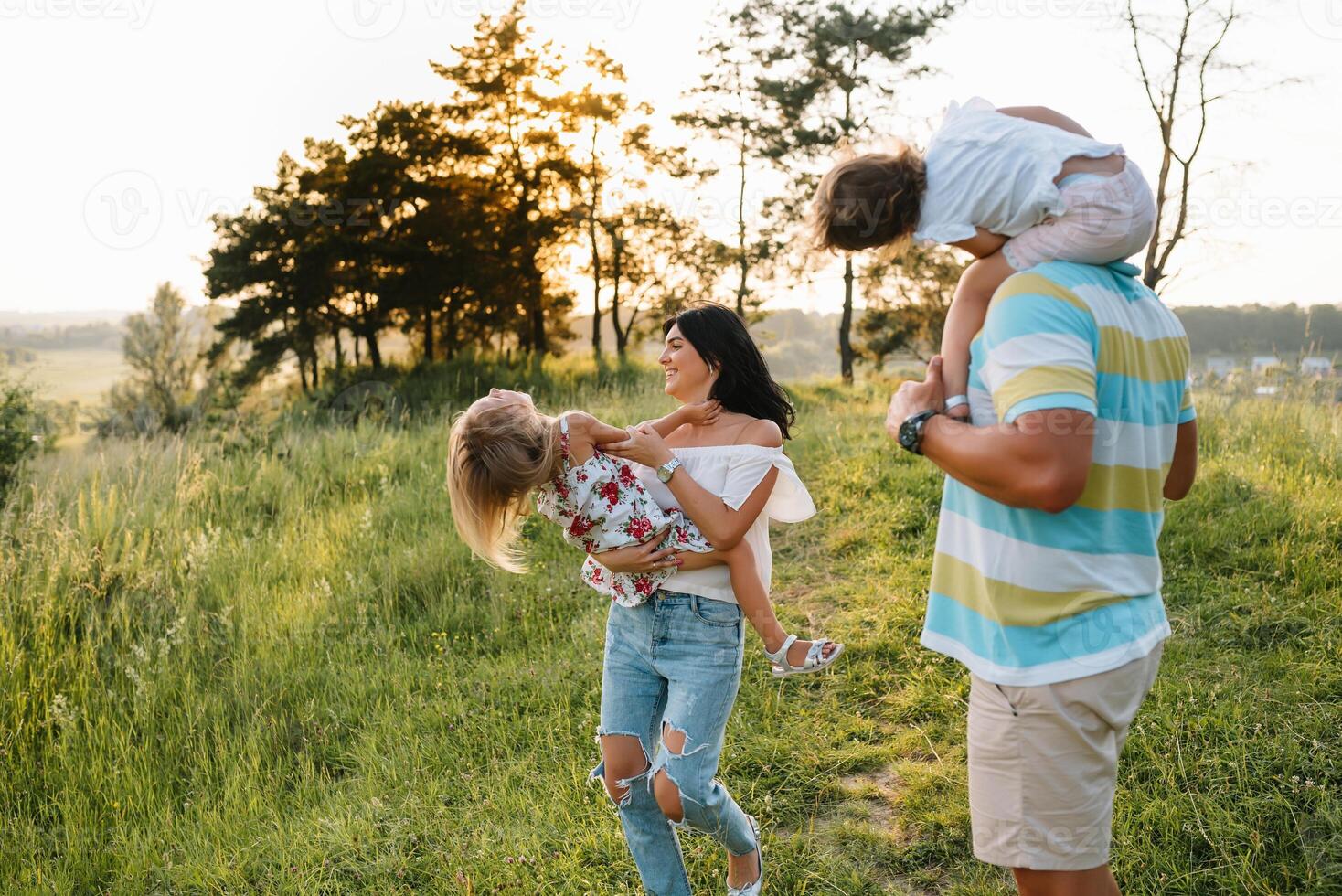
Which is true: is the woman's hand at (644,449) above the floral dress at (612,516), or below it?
above

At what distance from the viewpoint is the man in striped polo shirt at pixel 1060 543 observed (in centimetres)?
144

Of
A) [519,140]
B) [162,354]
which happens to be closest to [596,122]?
[519,140]

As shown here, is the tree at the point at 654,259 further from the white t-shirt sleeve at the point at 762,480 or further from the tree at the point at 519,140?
the white t-shirt sleeve at the point at 762,480

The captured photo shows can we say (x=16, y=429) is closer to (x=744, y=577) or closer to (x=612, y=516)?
(x=612, y=516)

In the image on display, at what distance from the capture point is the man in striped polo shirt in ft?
4.71

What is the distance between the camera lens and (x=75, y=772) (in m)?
3.85

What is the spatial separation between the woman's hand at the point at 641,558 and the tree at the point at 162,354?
32534mm

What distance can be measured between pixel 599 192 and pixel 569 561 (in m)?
22.7

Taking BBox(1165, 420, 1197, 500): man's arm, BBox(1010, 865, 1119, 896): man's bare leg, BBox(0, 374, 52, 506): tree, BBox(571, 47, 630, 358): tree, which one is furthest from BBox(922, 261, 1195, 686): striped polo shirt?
BBox(571, 47, 630, 358): tree

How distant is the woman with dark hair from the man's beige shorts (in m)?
0.85

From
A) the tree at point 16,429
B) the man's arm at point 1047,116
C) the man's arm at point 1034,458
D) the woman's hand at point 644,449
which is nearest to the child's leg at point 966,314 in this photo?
the man's arm at point 1034,458

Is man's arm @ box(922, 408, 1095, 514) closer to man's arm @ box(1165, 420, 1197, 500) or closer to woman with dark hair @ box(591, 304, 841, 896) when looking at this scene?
man's arm @ box(1165, 420, 1197, 500)

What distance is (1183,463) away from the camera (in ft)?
6.08

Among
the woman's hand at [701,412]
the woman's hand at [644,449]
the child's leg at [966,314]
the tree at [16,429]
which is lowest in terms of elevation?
the tree at [16,429]
